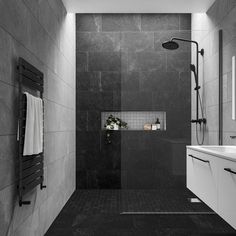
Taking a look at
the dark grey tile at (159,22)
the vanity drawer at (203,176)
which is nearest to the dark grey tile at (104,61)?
the dark grey tile at (159,22)

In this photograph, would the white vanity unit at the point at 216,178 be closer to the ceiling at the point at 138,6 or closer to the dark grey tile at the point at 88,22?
the ceiling at the point at 138,6

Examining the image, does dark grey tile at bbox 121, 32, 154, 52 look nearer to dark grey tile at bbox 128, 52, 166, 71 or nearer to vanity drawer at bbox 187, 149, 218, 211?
dark grey tile at bbox 128, 52, 166, 71

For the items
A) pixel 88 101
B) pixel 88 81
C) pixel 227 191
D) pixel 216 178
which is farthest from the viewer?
pixel 88 101

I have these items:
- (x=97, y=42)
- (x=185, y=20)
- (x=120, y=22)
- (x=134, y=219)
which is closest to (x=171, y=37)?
(x=185, y=20)

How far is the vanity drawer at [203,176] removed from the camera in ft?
8.16

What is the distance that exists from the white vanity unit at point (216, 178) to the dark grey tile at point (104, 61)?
5.21 ft

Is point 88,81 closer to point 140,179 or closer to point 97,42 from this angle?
point 97,42

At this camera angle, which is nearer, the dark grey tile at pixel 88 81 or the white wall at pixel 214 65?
the white wall at pixel 214 65

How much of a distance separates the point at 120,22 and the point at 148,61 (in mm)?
1015

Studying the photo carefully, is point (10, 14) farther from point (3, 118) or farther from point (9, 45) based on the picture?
point (3, 118)

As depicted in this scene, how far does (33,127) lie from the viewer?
2.42 m

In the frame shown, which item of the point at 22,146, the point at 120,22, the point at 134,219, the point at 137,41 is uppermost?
the point at 120,22

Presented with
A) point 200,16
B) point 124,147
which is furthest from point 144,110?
point 200,16

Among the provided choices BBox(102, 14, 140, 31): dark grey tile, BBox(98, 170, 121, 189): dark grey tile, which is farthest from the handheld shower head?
BBox(98, 170, 121, 189): dark grey tile
